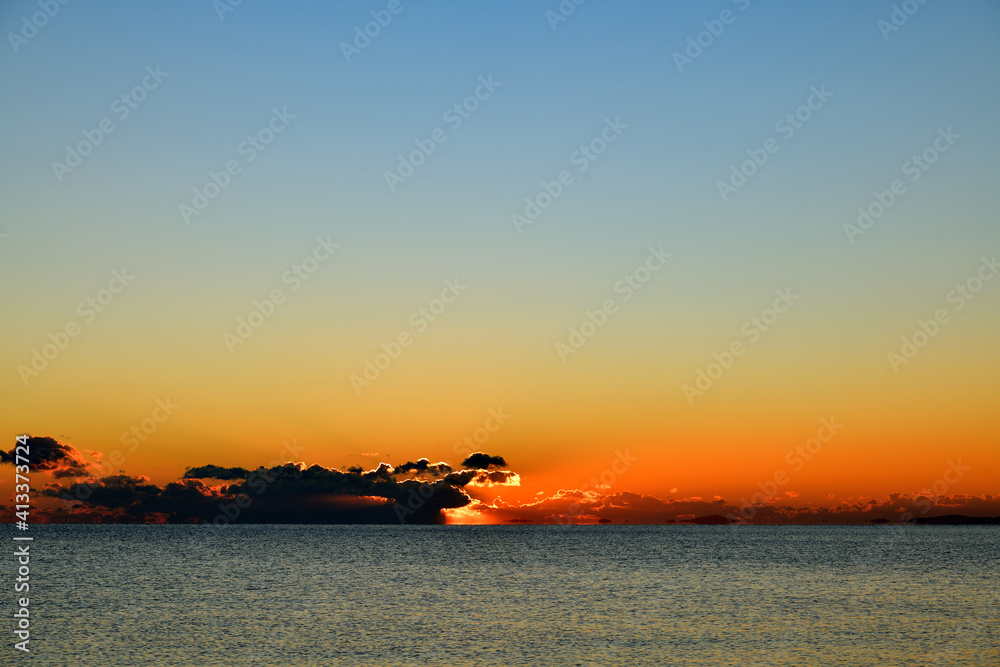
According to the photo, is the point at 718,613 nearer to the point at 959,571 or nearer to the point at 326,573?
the point at 326,573

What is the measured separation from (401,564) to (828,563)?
200ft

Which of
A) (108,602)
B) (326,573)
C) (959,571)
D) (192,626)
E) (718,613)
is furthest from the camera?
(959,571)

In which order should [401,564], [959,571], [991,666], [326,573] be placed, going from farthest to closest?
[401,564]
[959,571]
[326,573]
[991,666]

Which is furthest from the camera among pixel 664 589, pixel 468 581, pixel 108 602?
pixel 468 581

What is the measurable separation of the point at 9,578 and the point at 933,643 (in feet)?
267

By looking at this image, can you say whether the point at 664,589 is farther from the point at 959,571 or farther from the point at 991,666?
the point at 959,571

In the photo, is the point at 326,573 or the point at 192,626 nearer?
the point at 192,626

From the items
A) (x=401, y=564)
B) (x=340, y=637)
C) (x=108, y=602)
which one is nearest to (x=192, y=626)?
(x=340, y=637)

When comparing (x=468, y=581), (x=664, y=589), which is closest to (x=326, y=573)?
(x=468, y=581)

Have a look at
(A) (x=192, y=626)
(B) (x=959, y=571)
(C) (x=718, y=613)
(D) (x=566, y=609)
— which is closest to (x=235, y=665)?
(A) (x=192, y=626)

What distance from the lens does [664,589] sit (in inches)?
3174

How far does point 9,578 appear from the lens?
8394 cm

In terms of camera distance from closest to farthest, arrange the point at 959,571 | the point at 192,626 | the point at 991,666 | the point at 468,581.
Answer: the point at 991,666 < the point at 192,626 < the point at 468,581 < the point at 959,571

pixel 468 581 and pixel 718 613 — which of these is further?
pixel 468 581
